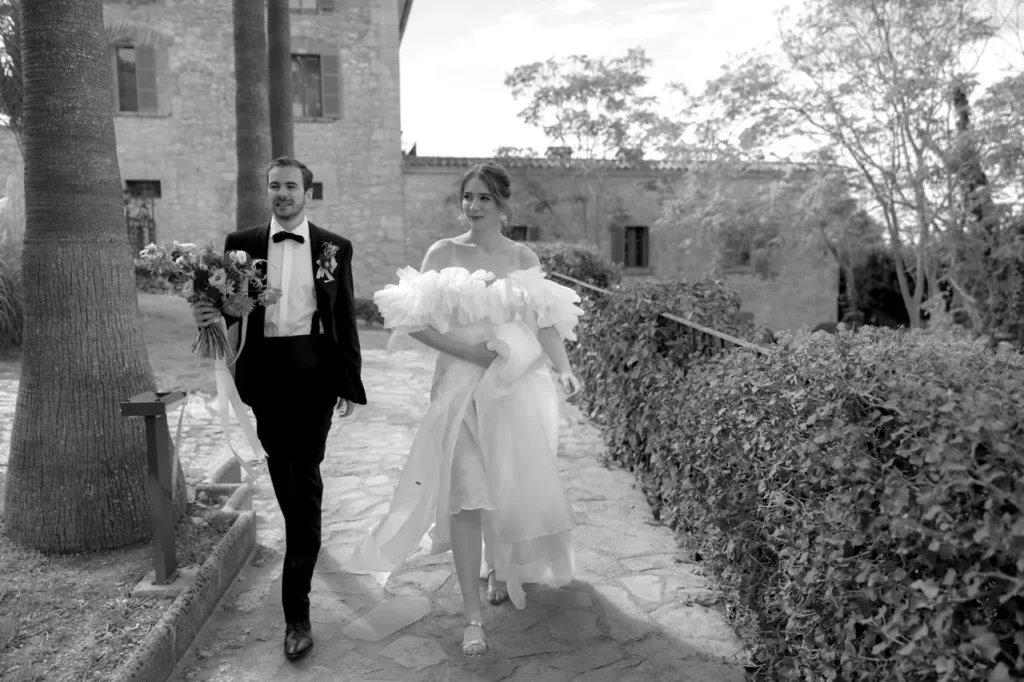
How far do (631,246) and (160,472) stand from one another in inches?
880

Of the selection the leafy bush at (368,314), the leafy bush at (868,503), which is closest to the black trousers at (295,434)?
the leafy bush at (868,503)

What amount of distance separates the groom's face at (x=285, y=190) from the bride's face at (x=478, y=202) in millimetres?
703

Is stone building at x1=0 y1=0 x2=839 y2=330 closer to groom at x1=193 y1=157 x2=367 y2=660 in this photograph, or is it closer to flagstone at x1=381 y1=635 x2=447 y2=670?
groom at x1=193 y1=157 x2=367 y2=660

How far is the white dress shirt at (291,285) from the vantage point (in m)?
3.32

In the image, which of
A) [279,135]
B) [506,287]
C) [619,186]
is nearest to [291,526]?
[506,287]

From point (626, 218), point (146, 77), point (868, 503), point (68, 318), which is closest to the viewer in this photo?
point (868, 503)

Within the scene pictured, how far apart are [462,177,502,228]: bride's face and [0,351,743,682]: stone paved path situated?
1863mm

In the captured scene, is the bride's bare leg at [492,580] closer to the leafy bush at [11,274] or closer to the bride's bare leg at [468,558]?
the bride's bare leg at [468,558]

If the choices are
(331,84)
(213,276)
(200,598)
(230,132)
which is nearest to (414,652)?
(200,598)

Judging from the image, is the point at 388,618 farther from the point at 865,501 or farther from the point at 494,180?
the point at 865,501

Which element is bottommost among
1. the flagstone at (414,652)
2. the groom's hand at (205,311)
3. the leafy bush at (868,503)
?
the flagstone at (414,652)

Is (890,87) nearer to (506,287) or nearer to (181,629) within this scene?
(506,287)

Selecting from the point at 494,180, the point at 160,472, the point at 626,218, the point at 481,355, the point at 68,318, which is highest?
the point at 626,218

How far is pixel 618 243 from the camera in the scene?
24.5 metres
